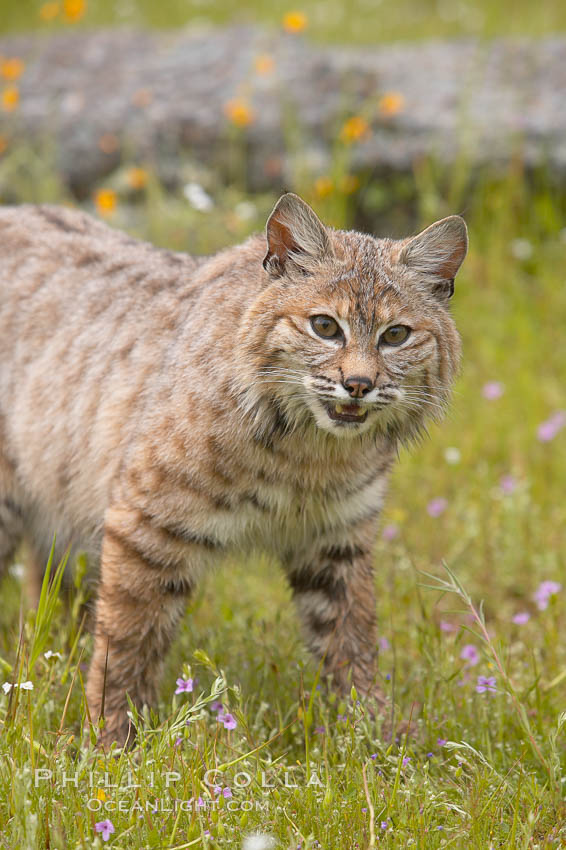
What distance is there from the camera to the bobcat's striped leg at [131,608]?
141 inches

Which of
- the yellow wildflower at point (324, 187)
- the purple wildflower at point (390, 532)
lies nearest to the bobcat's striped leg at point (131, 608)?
the purple wildflower at point (390, 532)

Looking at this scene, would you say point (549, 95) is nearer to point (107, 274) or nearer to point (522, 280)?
point (522, 280)

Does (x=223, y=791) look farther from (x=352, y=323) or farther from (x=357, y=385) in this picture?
(x=352, y=323)

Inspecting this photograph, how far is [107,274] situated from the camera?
436 centimetres

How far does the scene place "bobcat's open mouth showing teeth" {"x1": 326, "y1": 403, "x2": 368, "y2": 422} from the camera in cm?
321

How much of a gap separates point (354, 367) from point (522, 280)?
4.95 meters

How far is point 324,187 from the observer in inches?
292

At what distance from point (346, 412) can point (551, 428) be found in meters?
2.85

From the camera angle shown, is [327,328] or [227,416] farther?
[227,416]

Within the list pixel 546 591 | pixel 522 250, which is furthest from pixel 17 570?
pixel 522 250

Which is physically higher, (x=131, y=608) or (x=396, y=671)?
(x=131, y=608)

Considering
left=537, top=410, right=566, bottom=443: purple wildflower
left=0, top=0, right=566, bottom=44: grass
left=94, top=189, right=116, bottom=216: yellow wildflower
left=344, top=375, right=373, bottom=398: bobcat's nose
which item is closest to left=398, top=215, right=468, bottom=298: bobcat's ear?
left=344, top=375, right=373, bottom=398: bobcat's nose

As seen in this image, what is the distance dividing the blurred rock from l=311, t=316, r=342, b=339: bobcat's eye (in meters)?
4.59

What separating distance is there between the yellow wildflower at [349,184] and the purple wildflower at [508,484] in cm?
288
